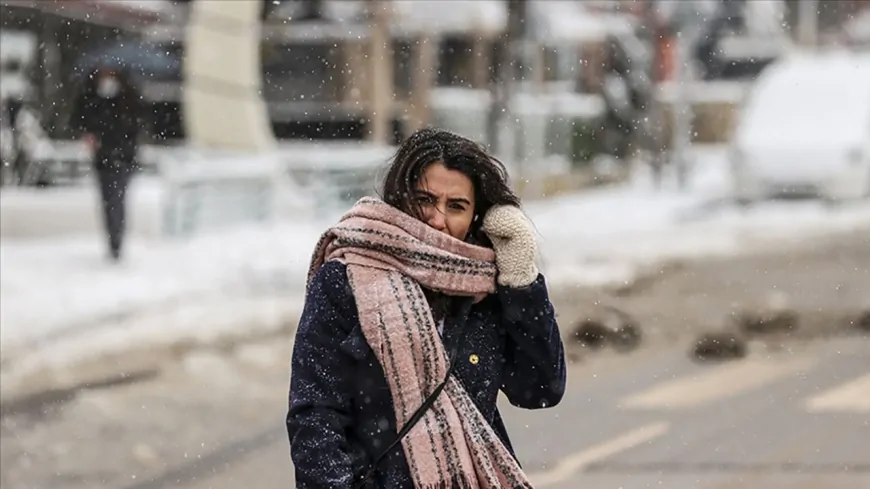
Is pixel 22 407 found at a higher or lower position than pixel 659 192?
higher

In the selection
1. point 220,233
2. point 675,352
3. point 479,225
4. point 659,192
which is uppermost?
point 479,225

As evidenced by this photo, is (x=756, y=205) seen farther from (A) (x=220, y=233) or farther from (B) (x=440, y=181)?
(B) (x=440, y=181)

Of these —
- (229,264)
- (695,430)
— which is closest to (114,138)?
(229,264)

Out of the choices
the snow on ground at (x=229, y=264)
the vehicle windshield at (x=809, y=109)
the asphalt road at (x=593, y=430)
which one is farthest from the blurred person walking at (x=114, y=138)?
the vehicle windshield at (x=809, y=109)

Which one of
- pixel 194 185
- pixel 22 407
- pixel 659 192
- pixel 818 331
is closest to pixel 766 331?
pixel 818 331

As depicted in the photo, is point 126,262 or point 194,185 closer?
point 126,262

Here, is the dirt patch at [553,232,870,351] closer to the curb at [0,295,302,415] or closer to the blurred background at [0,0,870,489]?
the blurred background at [0,0,870,489]

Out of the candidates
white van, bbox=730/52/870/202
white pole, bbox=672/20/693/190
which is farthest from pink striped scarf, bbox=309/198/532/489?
white pole, bbox=672/20/693/190

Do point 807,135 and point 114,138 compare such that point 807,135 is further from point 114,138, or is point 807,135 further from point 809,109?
point 114,138

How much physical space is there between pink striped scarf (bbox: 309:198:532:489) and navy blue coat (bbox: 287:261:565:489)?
0.03 m

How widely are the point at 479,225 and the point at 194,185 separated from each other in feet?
45.9

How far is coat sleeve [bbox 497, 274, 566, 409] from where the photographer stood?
98.1 inches

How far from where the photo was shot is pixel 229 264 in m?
14.4

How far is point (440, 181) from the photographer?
2.53m
